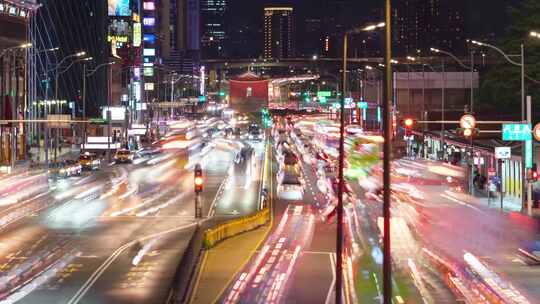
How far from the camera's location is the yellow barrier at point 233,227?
38894 millimetres

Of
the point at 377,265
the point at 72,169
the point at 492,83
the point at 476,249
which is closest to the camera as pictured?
the point at 377,265

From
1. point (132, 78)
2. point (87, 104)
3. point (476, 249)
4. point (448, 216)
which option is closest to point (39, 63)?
point (87, 104)

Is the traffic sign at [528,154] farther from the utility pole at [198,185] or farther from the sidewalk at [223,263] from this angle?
the utility pole at [198,185]

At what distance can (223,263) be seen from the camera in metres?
35.4

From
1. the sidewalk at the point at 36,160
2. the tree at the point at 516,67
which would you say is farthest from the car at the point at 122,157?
the tree at the point at 516,67

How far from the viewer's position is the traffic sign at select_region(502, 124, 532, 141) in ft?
162

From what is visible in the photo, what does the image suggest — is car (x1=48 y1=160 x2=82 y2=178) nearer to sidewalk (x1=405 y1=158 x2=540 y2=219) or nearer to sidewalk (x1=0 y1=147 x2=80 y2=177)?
sidewalk (x1=0 y1=147 x2=80 y2=177)

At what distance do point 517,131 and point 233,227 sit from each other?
17328mm

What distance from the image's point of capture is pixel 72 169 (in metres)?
78.1

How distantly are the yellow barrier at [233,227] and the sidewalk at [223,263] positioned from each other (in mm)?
258

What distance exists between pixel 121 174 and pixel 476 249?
4608 centimetres

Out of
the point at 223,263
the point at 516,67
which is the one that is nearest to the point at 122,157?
the point at 516,67

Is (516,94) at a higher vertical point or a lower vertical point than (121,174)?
higher

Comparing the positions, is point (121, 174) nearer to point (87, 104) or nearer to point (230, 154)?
point (230, 154)
